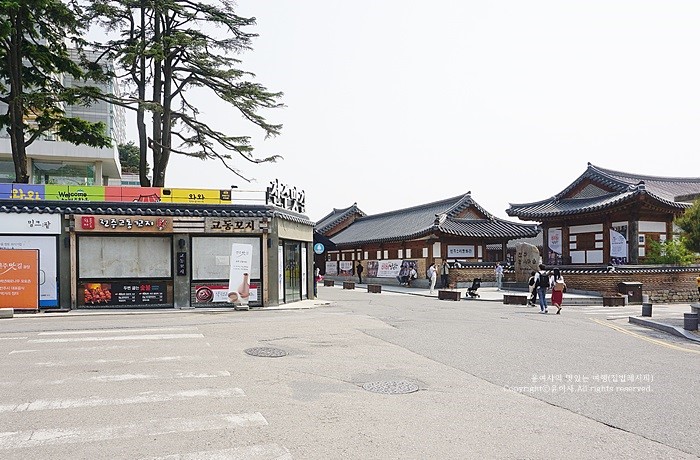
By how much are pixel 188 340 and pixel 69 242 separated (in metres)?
10.6

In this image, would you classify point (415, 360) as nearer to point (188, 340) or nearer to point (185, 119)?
point (188, 340)

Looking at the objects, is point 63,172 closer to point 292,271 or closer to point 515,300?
point 292,271

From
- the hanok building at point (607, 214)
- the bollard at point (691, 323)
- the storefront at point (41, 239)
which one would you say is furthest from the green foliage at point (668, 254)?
the storefront at point (41, 239)

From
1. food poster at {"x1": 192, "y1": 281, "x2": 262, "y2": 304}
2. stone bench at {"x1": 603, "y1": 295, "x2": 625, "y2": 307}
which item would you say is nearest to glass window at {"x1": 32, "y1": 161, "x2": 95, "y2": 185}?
food poster at {"x1": 192, "y1": 281, "x2": 262, "y2": 304}

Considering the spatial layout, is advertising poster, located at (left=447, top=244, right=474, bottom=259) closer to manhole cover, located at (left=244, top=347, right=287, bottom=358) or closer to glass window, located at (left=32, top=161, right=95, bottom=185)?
glass window, located at (left=32, top=161, right=95, bottom=185)

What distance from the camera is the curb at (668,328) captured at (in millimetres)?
14108

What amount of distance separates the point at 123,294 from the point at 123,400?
14764mm

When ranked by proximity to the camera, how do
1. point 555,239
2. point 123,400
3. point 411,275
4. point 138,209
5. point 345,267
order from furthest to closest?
point 345,267 → point 411,275 → point 555,239 → point 138,209 → point 123,400

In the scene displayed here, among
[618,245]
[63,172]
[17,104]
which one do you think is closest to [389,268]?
[618,245]

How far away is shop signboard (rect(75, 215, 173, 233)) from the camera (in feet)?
67.2

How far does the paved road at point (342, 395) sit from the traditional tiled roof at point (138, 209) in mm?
7391

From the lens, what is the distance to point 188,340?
12633 millimetres

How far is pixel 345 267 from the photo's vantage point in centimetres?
5591

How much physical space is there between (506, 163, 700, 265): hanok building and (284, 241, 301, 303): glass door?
19347mm
